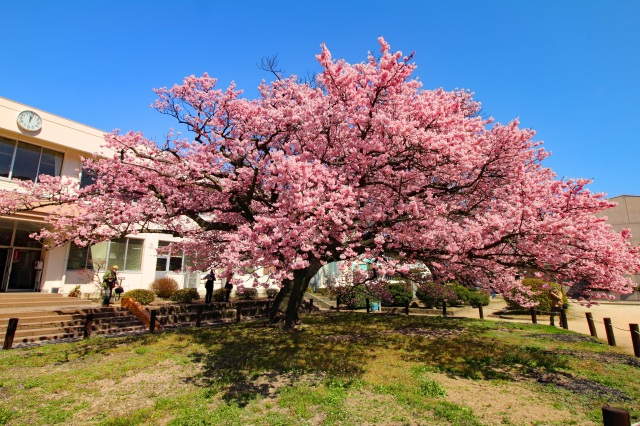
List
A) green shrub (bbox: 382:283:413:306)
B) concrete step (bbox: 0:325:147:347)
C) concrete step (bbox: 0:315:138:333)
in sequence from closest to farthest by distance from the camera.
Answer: concrete step (bbox: 0:325:147:347) < concrete step (bbox: 0:315:138:333) < green shrub (bbox: 382:283:413:306)

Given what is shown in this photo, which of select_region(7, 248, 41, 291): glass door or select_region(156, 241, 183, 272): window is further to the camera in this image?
select_region(156, 241, 183, 272): window

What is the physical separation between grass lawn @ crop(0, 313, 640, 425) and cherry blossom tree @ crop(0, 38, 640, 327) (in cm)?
228

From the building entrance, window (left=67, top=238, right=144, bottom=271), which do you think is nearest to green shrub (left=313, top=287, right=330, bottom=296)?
window (left=67, top=238, right=144, bottom=271)

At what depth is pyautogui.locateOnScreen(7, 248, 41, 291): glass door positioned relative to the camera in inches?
681

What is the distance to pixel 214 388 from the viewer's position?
6863 millimetres

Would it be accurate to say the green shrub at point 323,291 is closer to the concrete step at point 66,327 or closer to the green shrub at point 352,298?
the green shrub at point 352,298

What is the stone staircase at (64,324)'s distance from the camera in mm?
11672

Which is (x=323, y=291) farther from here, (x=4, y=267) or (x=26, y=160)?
(x=26, y=160)

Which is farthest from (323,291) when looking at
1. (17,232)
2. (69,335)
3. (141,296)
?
(17,232)

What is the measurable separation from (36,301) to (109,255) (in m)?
5.49

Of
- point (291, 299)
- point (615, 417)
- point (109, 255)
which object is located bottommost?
point (615, 417)

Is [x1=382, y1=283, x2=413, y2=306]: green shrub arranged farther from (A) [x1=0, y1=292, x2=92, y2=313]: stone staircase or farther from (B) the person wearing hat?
(A) [x1=0, y1=292, x2=92, y2=313]: stone staircase

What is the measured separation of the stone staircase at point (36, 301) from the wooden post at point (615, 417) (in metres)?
18.7

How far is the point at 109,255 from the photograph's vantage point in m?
20.4
